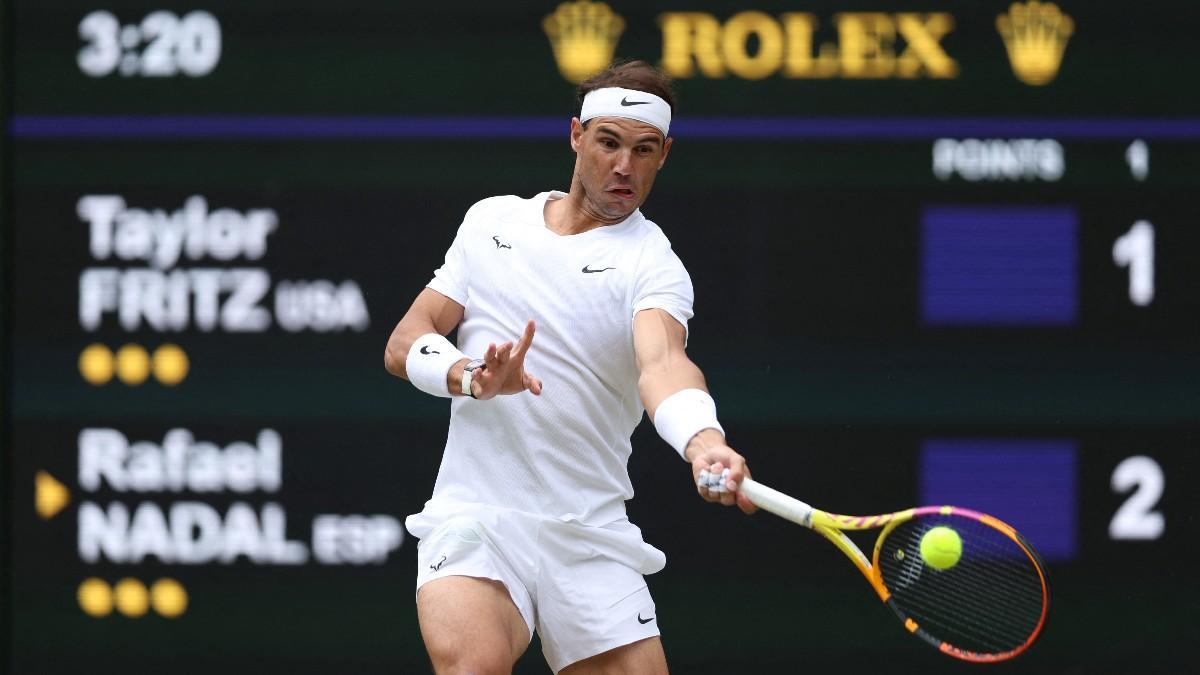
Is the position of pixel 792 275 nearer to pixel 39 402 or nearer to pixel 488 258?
pixel 488 258

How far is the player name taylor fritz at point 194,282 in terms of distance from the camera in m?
5.92

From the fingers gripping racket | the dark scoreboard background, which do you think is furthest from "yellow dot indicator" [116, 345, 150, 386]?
the fingers gripping racket

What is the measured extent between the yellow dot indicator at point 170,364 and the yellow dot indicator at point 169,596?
1.83ft

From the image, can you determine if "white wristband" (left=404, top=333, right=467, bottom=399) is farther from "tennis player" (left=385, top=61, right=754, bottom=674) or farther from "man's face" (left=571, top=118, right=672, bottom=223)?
"man's face" (left=571, top=118, right=672, bottom=223)

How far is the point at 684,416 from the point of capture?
4043 mm

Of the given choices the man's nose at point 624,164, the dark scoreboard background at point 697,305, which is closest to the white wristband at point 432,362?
the man's nose at point 624,164

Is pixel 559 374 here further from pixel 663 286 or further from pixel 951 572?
pixel 951 572

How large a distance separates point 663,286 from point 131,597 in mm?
2300

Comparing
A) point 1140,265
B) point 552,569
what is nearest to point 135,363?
point 552,569

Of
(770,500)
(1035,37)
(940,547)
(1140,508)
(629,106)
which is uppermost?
(1035,37)

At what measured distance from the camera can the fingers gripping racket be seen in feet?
12.8

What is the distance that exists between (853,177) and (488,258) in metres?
1.67

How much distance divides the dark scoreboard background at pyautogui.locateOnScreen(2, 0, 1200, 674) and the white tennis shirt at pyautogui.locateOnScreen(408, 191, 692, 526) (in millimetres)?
1402

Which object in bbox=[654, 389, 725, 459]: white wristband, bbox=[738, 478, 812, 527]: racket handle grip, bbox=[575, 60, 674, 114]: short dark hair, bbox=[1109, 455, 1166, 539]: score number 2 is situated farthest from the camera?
bbox=[1109, 455, 1166, 539]: score number 2
